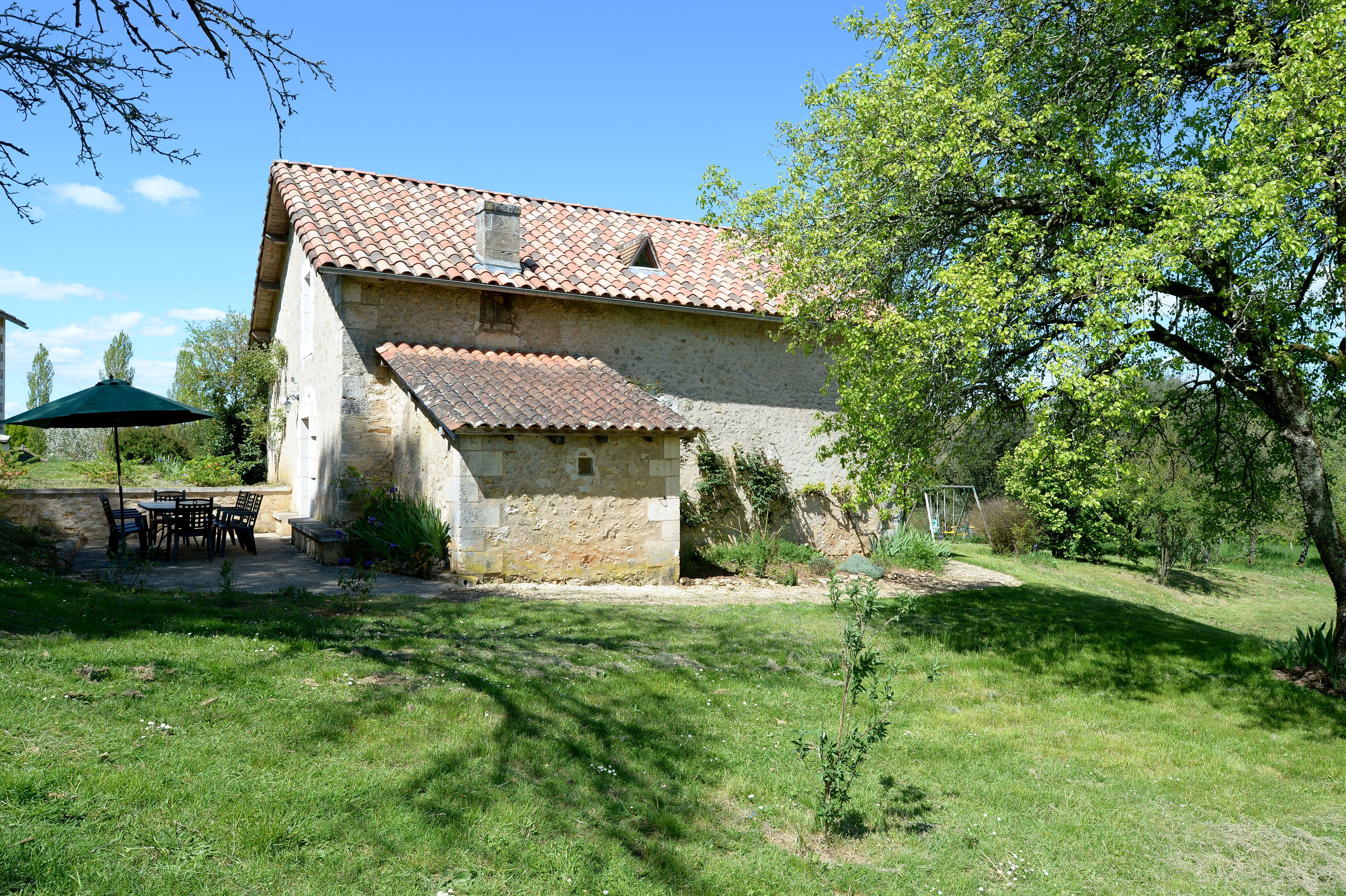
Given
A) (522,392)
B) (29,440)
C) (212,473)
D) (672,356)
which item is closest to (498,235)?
(522,392)

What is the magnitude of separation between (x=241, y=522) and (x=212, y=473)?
558 centimetres

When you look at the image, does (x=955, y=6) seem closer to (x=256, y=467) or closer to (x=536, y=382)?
(x=536, y=382)

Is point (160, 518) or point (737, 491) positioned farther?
point (737, 491)

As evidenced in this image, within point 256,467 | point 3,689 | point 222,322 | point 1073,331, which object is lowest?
point 3,689

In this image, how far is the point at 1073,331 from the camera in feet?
23.2

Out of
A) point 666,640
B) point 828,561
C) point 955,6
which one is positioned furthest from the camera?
point 828,561

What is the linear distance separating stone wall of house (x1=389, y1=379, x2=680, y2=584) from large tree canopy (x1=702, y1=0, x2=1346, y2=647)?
3130 mm

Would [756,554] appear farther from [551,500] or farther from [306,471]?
[306,471]

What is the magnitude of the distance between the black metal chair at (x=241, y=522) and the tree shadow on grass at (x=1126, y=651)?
29.6ft

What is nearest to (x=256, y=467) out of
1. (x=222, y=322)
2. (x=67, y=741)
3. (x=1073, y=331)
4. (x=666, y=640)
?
(x=222, y=322)

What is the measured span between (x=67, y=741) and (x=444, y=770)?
5.89 ft

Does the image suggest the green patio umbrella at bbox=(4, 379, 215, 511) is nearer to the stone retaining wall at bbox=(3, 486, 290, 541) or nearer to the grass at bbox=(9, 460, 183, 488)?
the stone retaining wall at bbox=(3, 486, 290, 541)

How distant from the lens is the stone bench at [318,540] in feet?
35.4

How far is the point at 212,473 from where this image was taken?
16.4 m
